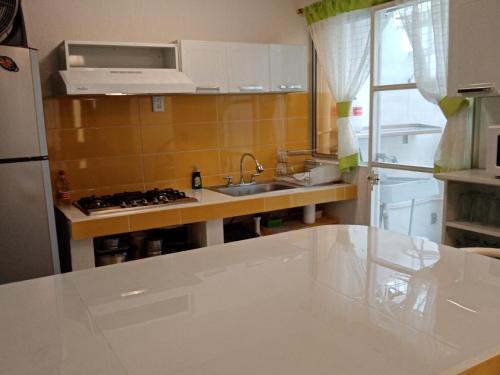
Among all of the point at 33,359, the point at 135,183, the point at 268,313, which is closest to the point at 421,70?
the point at 135,183

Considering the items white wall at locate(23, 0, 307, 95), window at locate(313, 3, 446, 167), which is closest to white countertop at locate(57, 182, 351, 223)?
window at locate(313, 3, 446, 167)

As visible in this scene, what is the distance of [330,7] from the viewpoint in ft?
11.2

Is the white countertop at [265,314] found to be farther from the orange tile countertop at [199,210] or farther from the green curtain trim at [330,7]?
the green curtain trim at [330,7]

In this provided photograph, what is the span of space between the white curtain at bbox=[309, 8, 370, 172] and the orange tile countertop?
1.01ft

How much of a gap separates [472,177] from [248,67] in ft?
5.49

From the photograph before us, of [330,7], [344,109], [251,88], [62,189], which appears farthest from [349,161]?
[62,189]

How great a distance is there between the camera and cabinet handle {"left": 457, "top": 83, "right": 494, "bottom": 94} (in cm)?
223

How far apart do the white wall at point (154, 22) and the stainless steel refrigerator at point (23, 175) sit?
54 centimetres

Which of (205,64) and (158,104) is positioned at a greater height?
(205,64)

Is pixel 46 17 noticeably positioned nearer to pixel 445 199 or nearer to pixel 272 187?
pixel 272 187

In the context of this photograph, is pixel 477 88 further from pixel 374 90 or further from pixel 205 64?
pixel 205 64

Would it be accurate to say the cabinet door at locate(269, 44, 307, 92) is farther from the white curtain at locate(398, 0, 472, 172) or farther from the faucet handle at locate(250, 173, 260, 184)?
the white curtain at locate(398, 0, 472, 172)

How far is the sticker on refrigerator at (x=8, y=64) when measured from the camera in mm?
2330

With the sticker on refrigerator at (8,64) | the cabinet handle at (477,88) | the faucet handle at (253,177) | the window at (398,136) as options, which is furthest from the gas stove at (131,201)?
the cabinet handle at (477,88)
